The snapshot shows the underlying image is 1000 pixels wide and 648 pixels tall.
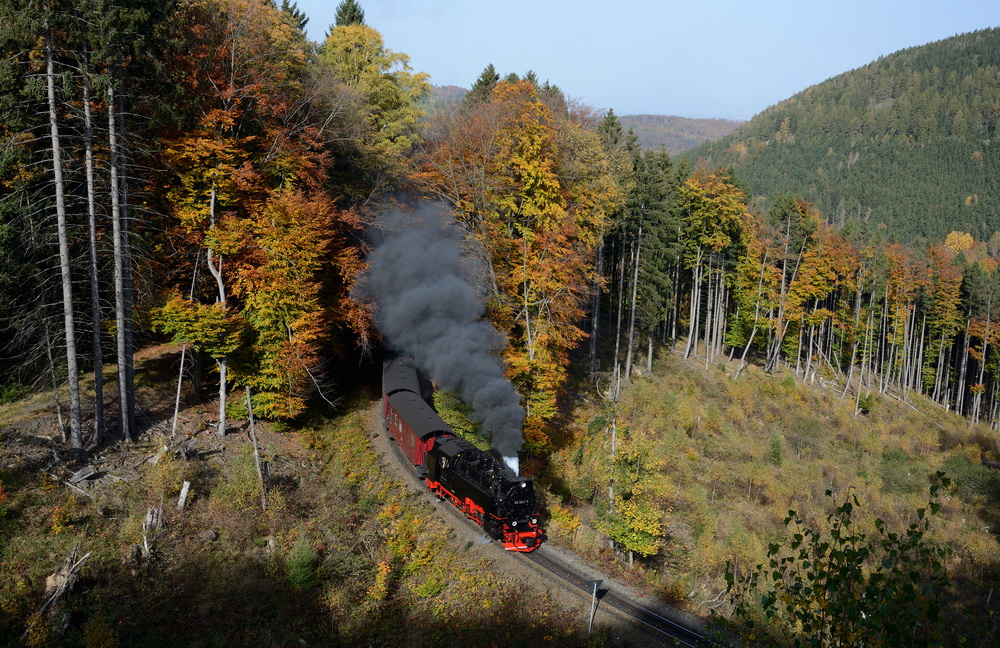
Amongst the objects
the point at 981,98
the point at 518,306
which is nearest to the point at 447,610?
the point at 518,306

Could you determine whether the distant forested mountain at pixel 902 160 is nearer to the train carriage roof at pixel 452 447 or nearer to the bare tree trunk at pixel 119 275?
the train carriage roof at pixel 452 447

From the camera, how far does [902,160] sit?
16112 centimetres

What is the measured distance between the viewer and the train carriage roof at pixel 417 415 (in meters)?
22.8

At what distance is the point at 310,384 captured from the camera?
90.7 ft

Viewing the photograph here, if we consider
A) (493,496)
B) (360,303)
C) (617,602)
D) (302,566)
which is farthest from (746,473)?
(302,566)

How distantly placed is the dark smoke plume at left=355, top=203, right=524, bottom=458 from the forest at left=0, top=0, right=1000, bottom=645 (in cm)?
107

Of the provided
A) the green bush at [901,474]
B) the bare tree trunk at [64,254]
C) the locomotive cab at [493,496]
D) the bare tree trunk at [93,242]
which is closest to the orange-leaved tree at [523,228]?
the locomotive cab at [493,496]

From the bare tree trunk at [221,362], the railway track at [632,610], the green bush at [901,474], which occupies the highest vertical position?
the bare tree trunk at [221,362]

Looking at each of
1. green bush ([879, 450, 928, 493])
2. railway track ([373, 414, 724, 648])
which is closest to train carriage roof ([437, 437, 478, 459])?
railway track ([373, 414, 724, 648])

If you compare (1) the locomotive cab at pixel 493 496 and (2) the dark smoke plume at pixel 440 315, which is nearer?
(1) the locomotive cab at pixel 493 496

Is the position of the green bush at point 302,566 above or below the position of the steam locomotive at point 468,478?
below

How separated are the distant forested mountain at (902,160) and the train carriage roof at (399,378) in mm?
110692

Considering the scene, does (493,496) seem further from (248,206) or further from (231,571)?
(248,206)

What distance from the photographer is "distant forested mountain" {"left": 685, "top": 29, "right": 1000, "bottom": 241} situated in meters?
138
